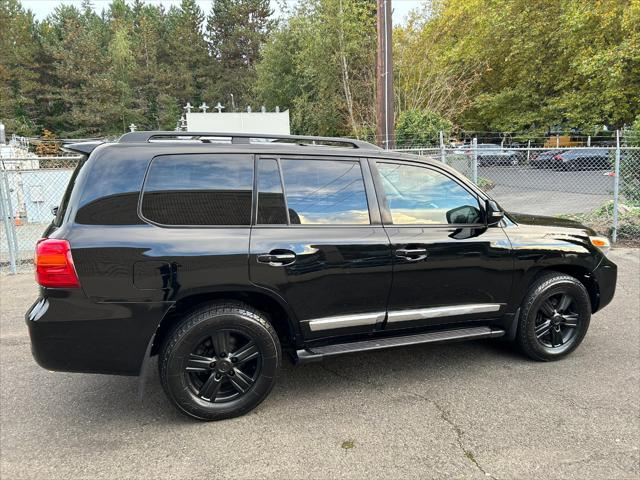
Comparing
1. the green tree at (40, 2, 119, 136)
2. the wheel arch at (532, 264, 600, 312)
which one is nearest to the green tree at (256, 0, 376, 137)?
the wheel arch at (532, 264, 600, 312)

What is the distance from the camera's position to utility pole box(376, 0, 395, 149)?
9172 mm

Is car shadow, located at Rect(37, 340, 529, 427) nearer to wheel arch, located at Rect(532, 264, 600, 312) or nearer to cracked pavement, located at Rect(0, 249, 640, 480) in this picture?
cracked pavement, located at Rect(0, 249, 640, 480)

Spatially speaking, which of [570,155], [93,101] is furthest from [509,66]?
[93,101]

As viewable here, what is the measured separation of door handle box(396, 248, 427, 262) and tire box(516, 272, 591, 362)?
3.50 feet

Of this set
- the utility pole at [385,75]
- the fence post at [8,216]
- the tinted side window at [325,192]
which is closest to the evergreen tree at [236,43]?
the utility pole at [385,75]

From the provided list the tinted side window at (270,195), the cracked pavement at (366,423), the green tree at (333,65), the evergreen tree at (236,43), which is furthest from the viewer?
the evergreen tree at (236,43)

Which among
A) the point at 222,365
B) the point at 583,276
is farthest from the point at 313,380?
the point at 583,276

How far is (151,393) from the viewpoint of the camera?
3.56 meters

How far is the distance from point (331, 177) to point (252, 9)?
53.8 metres

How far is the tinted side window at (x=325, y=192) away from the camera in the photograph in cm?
330

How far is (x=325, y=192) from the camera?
11.1 ft

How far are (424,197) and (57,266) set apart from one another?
8.31 ft

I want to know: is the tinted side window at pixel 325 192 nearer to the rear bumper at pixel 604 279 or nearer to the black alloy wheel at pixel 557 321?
the black alloy wheel at pixel 557 321

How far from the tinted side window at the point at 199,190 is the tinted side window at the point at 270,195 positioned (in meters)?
0.07
